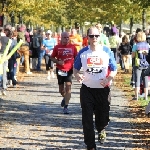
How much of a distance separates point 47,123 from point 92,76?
3.04m

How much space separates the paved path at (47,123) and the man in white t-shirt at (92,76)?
1.92 feet

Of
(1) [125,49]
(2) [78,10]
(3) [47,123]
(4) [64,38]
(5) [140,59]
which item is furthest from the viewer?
(2) [78,10]

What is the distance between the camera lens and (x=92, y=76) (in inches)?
337

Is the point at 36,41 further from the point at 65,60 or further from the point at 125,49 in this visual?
the point at 65,60

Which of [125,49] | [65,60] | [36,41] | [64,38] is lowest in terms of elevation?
[125,49]

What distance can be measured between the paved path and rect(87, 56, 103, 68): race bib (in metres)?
1.39

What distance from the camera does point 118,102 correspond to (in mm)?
14781

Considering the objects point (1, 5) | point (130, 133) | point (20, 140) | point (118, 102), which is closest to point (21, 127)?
point (20, 140)

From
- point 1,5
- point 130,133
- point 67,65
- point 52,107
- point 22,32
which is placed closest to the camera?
point 130,133

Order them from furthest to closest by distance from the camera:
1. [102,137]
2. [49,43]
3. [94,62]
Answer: [49,43]
[102,137]
[94,62]

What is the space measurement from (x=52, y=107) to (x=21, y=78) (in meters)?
7.89

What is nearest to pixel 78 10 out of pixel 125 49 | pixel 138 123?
pixel 125 49

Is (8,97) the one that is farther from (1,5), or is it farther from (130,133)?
(1,5)

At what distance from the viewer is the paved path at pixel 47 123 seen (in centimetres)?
920
